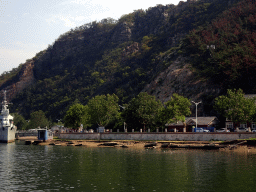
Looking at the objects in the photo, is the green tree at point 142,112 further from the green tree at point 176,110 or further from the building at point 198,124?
the building at point 198,124

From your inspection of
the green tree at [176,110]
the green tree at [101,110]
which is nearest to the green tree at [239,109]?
the green tree at [176,110]

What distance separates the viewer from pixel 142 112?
108m

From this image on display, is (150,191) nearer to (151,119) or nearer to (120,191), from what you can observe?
(120,191)

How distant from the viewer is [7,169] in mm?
49125

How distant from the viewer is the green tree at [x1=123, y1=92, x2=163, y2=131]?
353ft

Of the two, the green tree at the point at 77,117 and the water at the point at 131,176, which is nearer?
the water at the point at 131,176

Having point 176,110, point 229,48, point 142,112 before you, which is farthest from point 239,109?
point 229,48

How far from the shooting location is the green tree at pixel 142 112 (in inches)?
4232

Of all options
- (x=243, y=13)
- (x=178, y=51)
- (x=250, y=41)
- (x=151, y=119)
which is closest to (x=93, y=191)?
(x=151, y=119)

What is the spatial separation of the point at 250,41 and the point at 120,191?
428 feet

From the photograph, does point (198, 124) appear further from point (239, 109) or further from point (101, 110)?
point (101, 110)

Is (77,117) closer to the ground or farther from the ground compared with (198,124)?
farther from the ground

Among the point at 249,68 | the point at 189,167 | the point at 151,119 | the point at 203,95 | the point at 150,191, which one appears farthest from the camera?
the point at 203,95

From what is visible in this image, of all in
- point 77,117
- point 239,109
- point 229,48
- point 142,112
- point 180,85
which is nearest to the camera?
point 239,109
